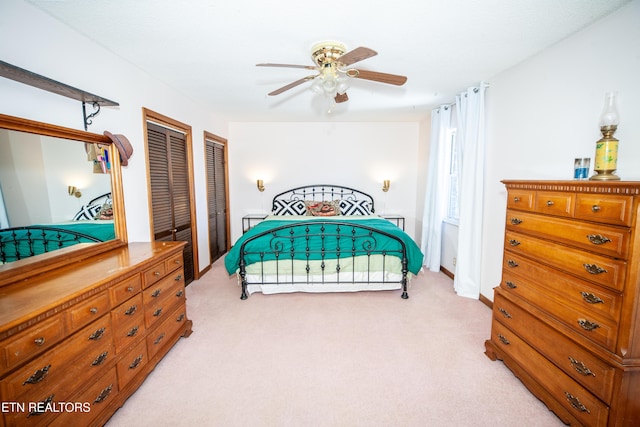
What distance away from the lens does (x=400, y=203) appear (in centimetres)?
557

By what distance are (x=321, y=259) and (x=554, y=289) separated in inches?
86.2

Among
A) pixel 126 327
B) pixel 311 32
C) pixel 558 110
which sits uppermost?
pixel 311 32

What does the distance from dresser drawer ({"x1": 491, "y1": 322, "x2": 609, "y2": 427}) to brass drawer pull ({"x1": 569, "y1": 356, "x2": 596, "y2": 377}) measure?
0.08 metres

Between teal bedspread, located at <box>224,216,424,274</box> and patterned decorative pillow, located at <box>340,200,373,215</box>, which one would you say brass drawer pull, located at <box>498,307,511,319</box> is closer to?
teal bedspread, located at <box>224,216,424,274</box>

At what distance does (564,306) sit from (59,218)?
335cm

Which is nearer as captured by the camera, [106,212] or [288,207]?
[106,212]

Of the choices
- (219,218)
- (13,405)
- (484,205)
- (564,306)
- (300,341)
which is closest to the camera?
(13,405)

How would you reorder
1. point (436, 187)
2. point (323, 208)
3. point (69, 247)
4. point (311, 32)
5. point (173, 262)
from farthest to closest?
point (323, 208), point (436, 187), point (173, 262), point (311, 32), point (69, 247)

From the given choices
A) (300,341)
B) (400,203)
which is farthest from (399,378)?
(400,203)

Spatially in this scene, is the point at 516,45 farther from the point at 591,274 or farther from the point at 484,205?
the point at 591,274

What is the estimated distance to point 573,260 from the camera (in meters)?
1.58

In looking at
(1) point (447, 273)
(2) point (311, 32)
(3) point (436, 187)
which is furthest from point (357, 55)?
(1) point (447, 273)

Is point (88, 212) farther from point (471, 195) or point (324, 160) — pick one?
point (324, 160)

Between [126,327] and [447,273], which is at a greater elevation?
[126,327]
